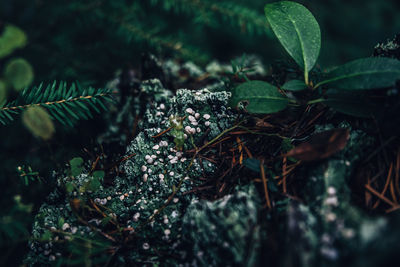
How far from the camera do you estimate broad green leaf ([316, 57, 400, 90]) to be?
1.33 metres

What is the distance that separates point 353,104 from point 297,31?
1.95 ft

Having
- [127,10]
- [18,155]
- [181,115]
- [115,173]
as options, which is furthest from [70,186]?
[127,10]

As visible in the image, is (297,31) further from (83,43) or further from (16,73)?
(83,43)

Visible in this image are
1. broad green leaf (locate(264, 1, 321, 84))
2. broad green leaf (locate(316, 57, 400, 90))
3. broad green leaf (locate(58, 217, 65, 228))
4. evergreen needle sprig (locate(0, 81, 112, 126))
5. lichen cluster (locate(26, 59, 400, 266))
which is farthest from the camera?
evergreen needle sprig (locate(0, 81, 112, 126))

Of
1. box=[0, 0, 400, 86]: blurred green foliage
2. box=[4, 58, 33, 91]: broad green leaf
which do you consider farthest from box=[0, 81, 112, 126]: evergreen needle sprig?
box=[0, 0, 400, 86]: blurred green foliage

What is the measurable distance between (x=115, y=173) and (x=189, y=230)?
69 centimetres

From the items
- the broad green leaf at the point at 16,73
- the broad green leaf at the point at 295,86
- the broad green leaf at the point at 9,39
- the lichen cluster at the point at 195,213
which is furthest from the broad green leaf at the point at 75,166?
the broad green leaf at the point at 295,86

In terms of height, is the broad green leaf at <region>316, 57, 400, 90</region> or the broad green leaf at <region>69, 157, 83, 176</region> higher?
the broad green leaf at <region>316, 57, 400, 90</region>

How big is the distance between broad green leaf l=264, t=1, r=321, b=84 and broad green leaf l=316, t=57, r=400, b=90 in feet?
0.58

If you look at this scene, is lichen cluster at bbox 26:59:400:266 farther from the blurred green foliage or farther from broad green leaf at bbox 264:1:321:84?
the blurred green foliage

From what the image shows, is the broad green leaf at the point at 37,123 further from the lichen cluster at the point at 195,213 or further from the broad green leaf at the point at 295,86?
the broad green leaf at the point at 295,86

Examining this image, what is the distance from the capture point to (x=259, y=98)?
59.5 inches

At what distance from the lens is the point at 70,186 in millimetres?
1383

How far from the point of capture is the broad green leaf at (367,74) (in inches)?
52.3
